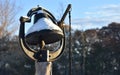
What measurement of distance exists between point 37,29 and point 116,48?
35910 millimetres

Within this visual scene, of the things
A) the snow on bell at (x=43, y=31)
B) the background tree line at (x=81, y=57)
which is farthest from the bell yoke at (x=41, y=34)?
the background tree line at (x=81, y=57)

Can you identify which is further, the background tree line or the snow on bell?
the background tree line

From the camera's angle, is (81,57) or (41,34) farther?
(81,57)

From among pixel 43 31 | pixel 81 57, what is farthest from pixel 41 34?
pixel 81 57

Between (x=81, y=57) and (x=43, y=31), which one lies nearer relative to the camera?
(x=43, y=31)

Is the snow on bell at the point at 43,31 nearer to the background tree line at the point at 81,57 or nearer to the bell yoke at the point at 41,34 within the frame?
the bell yoke at the point at 41,34

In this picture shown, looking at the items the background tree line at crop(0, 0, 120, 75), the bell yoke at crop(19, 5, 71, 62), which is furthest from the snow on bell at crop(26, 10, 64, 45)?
the background tree line at crop(0, 0, 120, 75)

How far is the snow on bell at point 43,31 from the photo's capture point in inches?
211

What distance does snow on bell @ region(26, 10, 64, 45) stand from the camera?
5352 mm

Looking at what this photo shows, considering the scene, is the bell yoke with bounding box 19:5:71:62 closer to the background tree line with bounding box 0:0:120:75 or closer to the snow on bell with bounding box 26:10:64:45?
the snow on bell with bounding box 26:10:64:45

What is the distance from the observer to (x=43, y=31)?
17.5 ft

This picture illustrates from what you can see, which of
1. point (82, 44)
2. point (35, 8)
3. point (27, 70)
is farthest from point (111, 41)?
point (35, 8)

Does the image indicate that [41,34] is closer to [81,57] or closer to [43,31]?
[43,31]

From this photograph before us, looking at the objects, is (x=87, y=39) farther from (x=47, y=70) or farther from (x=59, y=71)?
(x=47, y=70)
